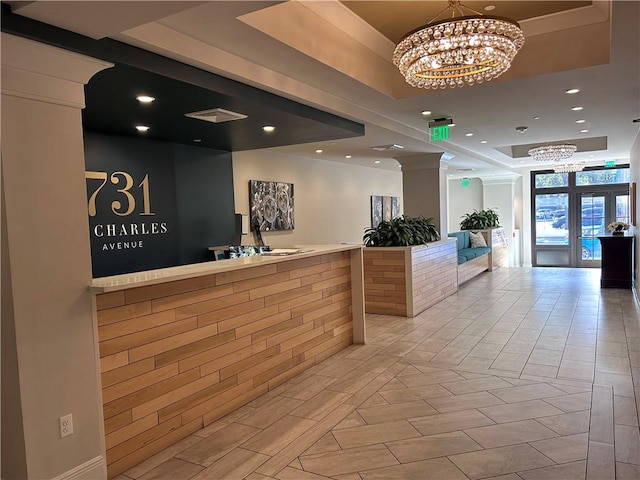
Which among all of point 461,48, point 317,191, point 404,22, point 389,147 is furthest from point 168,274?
point 317,191

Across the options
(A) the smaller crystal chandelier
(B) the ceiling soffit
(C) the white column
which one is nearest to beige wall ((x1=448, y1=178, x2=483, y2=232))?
(C) the white column

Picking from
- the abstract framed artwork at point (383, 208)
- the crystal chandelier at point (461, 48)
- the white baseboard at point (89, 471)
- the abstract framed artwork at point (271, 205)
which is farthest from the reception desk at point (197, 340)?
the abstract framed artwork at point (383, 208)

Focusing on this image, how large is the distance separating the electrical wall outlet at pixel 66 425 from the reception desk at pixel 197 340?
0.75 feet

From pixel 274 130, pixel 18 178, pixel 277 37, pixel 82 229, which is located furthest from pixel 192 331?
pixel 274 130

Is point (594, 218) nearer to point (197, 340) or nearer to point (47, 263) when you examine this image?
point (197, 340)

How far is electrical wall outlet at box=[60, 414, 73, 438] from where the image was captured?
2.37m

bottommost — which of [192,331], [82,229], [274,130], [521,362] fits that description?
[521,362]

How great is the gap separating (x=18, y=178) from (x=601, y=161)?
13416 millimetres

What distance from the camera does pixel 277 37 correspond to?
3.22 metres

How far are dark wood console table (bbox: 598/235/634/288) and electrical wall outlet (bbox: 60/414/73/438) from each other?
28.1 feet

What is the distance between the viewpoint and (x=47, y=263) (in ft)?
7.60

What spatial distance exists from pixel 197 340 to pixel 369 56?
9.84 feet

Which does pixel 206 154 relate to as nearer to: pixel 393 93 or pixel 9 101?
pixel 393 93

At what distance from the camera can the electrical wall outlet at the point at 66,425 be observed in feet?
7.77
